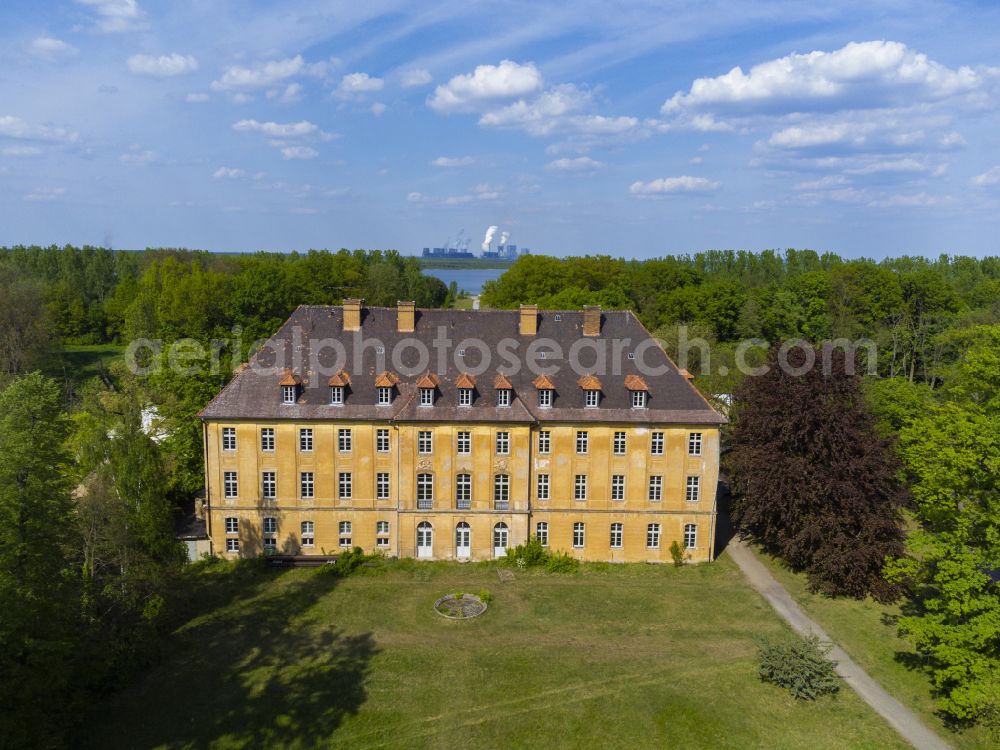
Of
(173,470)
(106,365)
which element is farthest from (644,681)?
(106,365)

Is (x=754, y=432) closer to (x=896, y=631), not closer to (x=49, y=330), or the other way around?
(x=896, y=631)

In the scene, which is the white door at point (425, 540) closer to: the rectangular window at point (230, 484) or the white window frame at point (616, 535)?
the white window frame at point (616, 535)

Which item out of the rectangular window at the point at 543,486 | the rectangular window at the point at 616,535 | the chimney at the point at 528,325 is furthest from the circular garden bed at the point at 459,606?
the chimney at the point at 528,325

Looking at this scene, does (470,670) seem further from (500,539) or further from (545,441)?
(545,441)

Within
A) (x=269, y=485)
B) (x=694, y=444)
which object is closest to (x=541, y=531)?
(x=694, y=444)

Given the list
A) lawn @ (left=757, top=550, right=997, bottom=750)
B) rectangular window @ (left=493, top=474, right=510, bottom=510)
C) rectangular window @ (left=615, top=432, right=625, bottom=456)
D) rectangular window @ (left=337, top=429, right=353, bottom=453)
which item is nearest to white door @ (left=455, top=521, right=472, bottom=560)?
rectangular window @ (left=493, top=474, right=510, bottom=510)

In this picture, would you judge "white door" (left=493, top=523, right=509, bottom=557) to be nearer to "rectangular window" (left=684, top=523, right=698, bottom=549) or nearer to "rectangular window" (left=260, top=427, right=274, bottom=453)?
"rectangular window" (left=684, top=523, right=698, bottom=549)
